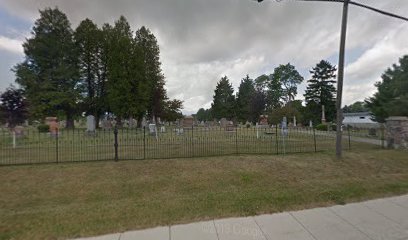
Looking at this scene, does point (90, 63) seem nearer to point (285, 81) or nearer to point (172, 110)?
point (172, 110)

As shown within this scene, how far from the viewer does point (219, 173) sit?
24.1 ft

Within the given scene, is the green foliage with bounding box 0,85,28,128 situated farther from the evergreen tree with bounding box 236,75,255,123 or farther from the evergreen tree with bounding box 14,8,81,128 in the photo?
the evergreen tree with bounding box 236,75,255,123

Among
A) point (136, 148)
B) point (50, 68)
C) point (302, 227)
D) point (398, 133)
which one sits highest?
point (50, 68)

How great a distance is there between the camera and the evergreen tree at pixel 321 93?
5428cm

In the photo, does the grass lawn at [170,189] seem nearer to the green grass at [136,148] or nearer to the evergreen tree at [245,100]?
the green grass at [136,148]

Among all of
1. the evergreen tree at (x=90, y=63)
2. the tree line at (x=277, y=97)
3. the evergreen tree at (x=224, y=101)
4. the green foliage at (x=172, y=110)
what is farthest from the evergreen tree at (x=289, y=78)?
the evergreen tree at (x=90, y=63)

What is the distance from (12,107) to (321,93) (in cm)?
5536

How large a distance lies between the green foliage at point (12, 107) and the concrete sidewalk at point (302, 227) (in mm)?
18450

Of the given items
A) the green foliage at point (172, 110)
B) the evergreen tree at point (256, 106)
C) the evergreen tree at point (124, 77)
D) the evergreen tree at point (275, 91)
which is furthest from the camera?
the evergreen tree at point (275, 91)

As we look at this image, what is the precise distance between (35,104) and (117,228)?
37809 mm

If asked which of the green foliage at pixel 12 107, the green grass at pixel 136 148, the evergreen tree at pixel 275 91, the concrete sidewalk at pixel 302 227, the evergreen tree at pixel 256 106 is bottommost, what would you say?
the concrete sidewalk at pixel 302 227

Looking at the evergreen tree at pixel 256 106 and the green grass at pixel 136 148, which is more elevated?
the evergreen tree at pixel 256 106

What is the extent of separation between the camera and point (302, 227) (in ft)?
13.9

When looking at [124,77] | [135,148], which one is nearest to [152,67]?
[124,77]
